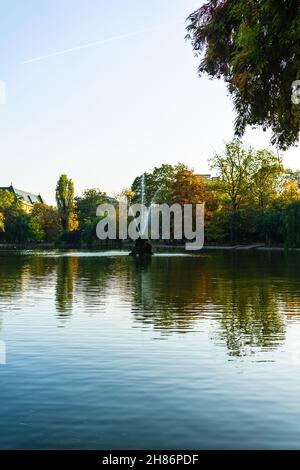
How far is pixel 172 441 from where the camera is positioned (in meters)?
6.44

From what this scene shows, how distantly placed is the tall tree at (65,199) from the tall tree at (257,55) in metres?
109

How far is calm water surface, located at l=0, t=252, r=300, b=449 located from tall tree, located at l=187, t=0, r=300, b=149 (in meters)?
4.11

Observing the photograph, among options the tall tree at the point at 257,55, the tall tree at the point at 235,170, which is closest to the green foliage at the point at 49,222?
the tall tree at the point at 235,170

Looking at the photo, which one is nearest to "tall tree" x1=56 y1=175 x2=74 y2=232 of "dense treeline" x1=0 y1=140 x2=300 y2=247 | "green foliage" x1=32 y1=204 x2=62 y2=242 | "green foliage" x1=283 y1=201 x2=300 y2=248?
"green foliage" x1=32 y1=204 x2=62 y2=242

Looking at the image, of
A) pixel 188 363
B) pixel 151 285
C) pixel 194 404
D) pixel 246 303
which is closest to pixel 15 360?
pixel 188 363

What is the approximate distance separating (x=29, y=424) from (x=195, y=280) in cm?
2082

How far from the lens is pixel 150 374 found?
9.48 meters

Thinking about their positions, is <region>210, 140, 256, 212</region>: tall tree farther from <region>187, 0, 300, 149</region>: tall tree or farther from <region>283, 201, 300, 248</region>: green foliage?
<region>187, 0, 300, 149</region>: tall tree

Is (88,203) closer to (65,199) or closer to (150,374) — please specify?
(65,199)

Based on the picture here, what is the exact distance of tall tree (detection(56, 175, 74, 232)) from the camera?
11893cm

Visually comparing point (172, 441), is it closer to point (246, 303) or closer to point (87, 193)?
point (246, 303)

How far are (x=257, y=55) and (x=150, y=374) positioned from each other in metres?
5.07

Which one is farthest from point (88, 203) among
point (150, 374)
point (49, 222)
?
point (150, 374)
